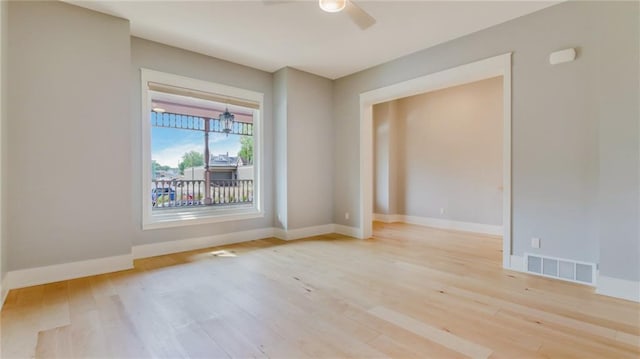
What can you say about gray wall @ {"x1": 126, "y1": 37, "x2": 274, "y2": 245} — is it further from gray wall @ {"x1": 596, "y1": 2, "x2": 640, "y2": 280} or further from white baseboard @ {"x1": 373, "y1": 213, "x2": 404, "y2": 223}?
gray wall @ {"x1": 596, "y1": 2, "x2": 640, "y2": 280}

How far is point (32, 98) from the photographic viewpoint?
2.87 meters

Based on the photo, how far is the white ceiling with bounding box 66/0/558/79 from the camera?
3.07 meters

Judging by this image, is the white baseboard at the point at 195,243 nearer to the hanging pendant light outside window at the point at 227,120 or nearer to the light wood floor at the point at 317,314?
the light wood floor at the point at 317,314

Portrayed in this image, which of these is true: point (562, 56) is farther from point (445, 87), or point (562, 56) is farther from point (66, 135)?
point (66, 135)

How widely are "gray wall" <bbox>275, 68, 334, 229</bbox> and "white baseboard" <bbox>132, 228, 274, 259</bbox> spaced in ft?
1.93

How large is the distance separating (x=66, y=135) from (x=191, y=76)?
1.77 m

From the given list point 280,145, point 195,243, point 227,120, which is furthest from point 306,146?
point 195,243

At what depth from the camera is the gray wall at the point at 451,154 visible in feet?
18.3

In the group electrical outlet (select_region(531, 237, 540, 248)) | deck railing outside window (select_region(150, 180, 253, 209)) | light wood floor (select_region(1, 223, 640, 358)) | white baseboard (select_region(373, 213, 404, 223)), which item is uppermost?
deck railing outside window (select_region(150, 180, 253, 209))

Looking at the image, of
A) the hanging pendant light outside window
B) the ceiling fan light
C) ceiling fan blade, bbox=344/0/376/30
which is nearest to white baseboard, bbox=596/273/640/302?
ceiling fan blade, bbox=344/0/376/30

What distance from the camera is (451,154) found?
6.14 m

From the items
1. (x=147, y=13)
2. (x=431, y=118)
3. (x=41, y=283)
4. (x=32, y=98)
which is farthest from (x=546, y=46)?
(x=41, y=283)

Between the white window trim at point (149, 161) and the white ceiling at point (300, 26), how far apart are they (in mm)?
479

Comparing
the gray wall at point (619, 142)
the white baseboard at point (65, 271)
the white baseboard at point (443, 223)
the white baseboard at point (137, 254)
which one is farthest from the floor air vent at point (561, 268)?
the white baseboard at point (65, 271)
